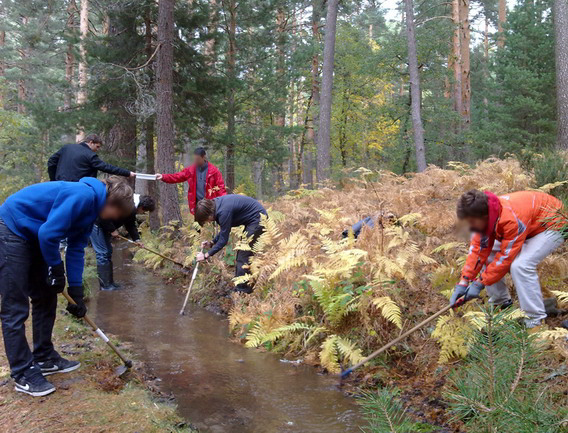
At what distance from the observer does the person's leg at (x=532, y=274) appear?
4.02 m

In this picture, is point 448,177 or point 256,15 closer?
point 448,177

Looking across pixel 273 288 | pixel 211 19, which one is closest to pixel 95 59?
pixel 211 19

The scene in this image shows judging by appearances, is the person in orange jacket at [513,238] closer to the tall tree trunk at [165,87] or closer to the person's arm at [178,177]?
the person's arm at [178,177]

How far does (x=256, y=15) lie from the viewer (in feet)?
48.3

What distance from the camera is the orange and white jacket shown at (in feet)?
12.9

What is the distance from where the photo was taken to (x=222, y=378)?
15.0ft

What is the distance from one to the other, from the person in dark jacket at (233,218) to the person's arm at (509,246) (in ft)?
12.7

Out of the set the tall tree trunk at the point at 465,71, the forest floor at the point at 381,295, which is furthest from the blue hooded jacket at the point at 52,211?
the tall tree trunk at the point at 465,71

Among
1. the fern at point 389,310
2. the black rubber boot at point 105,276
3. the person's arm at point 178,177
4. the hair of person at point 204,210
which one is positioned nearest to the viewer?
the fern at point 389,310

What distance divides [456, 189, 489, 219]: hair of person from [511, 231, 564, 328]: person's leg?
2.19 ft

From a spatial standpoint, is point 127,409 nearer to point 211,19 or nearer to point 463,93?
point 211,19

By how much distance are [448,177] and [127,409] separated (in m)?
7.16

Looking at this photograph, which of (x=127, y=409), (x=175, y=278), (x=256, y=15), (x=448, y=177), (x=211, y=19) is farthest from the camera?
(x=256, y=15)

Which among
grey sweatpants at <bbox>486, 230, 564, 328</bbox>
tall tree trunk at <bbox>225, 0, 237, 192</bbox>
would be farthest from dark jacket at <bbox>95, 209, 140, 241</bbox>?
tall tree trunk at <bbox>225, 0, 237, 192</bbox>
